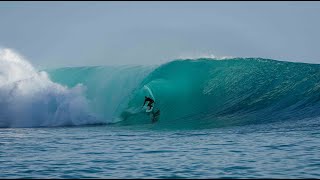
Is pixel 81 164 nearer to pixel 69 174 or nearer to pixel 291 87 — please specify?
pixel 69 174

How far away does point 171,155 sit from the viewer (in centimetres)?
984

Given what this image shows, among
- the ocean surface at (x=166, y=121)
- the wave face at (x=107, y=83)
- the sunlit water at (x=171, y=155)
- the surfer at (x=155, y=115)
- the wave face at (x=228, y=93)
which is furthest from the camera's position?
the wave face at (x=107, y=83)

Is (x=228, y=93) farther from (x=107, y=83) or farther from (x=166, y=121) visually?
(x=107, y=83)

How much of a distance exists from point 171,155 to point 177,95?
45.0 ft

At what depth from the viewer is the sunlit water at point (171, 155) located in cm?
802

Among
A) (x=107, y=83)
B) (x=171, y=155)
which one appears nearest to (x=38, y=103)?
(x=107, y=83)

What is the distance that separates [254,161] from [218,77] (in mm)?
14980

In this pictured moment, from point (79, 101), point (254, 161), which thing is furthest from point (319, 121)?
point (79, 101)

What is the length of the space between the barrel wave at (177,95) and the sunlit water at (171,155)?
461cm

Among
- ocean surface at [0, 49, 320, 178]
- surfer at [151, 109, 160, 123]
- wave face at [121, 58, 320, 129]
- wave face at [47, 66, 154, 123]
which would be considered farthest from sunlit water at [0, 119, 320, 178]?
wave face at [47, 66, 154, 123]

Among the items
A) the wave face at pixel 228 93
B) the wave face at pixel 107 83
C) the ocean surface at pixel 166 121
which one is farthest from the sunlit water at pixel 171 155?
the wave face at pixel 107 83

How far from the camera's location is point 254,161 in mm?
8844

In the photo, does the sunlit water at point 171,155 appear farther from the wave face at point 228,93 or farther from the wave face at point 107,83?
the wave face at point 107,83

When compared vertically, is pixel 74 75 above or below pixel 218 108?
above
